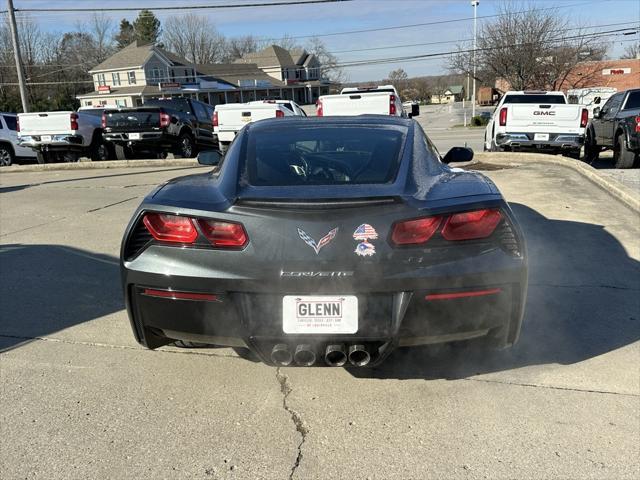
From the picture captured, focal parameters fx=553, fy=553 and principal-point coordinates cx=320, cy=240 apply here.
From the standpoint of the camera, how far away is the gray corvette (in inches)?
101

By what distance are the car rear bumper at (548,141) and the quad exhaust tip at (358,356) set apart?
459 inches

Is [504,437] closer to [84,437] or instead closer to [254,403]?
[254,403]

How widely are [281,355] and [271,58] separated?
8164 centimetres

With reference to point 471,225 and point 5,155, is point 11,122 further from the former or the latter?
point 471,225

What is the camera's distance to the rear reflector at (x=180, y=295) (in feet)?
8.75

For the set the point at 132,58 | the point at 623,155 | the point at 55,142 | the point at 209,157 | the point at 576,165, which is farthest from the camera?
the point at 132,58

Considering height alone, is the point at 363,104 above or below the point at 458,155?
above

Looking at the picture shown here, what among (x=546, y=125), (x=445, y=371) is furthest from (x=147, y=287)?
(x=546, y=125)

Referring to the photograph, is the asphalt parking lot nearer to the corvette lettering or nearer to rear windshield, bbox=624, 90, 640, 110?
the corvette lettering

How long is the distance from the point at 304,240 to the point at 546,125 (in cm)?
1205

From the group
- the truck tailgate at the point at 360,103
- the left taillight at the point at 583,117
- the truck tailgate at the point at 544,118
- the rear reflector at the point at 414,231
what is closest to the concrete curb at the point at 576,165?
the truck tailgate at the point at 544,118

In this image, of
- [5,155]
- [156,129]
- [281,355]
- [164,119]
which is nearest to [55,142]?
[5,155]

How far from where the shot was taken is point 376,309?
2600 millimetres

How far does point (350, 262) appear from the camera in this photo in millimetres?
2545
